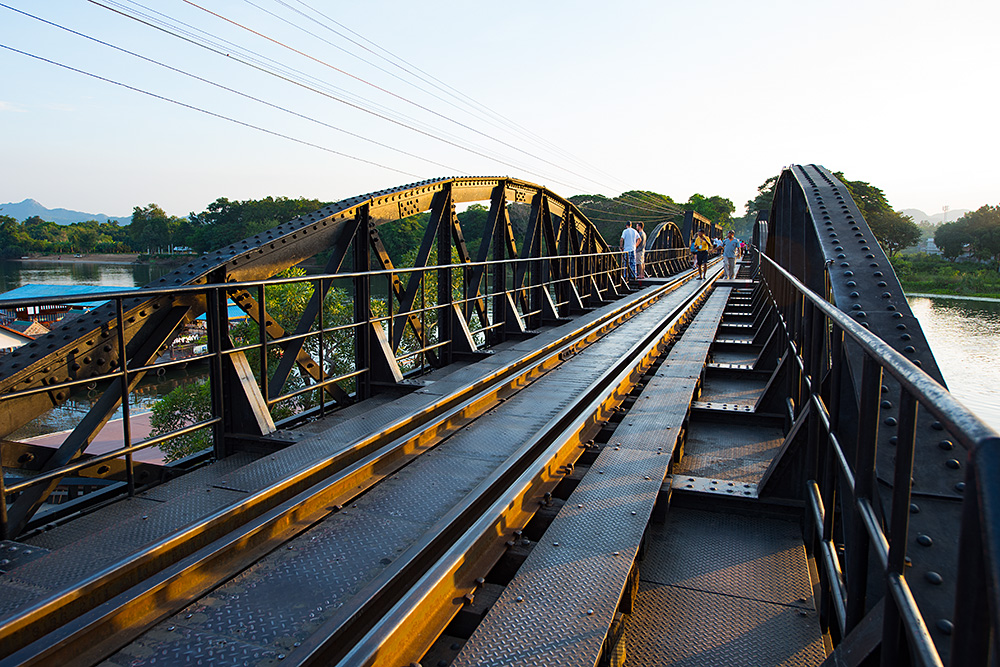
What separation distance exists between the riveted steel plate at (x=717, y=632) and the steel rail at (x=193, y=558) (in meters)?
1.98

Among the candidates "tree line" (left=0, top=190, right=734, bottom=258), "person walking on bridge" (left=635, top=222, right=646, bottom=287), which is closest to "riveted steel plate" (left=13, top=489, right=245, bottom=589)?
"person walking on bridge" (left=635, top=222, right=646, bottom=287)

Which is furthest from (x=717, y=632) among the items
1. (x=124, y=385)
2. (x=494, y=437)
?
(x=124, y=385)

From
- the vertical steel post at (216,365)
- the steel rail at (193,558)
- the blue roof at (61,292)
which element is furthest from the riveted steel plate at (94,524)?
the blue roof at (61,292)

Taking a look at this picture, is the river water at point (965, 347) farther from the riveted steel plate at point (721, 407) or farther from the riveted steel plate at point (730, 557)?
the riveted steel plate at point (730, 557)

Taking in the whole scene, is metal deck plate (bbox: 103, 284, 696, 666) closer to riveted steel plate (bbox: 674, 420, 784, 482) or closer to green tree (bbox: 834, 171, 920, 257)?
riveted steel plate (bbox: 674, 420, 784, 482)

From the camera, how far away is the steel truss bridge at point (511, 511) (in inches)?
77.0

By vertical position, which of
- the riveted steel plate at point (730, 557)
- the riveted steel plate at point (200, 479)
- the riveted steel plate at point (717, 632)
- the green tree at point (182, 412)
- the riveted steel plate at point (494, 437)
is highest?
the riveted steel plate at point (494, 437)

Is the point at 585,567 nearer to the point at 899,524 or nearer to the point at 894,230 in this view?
Answer: the point at 899,524

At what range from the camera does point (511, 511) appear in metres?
3.71

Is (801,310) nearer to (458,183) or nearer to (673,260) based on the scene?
(458,183)

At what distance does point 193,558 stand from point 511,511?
66.0 inches

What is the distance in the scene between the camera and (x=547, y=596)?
2.79 meters

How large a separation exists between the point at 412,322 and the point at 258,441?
344 centimetres

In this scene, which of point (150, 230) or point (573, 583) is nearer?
point (573, 583)
